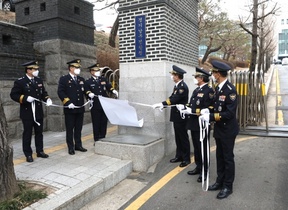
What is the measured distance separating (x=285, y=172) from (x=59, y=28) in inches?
269

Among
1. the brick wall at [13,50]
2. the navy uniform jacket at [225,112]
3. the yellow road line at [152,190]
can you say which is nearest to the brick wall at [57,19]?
the brick wall at [13,50]

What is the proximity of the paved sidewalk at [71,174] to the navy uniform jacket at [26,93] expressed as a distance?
880mm

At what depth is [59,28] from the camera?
819 cm

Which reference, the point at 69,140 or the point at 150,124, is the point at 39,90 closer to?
the point at 69,140

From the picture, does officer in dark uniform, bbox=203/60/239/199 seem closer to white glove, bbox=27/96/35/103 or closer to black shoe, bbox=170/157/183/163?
black shoe, bbox=170/157/183/163

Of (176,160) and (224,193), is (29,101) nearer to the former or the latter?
(176,160)

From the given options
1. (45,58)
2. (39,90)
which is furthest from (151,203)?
(45,58)

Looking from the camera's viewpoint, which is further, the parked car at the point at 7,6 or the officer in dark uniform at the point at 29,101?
the parked car at the point at 7,6

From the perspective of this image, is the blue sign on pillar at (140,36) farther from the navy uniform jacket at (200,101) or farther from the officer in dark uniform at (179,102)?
the navy uniform jacket at (200,101)

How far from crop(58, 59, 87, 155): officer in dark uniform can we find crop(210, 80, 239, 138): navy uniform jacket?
291cm

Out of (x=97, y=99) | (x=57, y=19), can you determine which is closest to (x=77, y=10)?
(x=57, y=19)

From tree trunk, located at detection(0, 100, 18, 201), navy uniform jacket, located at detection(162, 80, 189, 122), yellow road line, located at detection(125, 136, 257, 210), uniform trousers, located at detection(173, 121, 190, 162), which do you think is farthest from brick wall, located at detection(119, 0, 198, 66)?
tree trunk, located at detection(0, 100, 18, 201)

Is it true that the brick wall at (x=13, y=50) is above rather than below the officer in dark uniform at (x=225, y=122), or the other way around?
above

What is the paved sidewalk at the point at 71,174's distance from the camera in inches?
144
